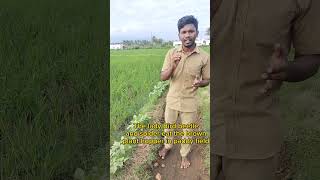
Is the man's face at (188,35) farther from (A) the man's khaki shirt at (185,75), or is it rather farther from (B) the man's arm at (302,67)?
(B) the man's arm at (302,67)

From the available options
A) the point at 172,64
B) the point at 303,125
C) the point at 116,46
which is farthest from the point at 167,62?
the point at 303,125

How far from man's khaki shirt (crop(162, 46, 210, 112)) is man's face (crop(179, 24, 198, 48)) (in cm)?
2

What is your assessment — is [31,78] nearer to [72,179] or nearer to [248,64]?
[72,179]

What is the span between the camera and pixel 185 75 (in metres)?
1.14

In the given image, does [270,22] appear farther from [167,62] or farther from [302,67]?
[167,62]

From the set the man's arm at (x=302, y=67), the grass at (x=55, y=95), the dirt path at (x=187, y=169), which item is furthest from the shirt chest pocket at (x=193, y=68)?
the grass at (x=55, y=95)

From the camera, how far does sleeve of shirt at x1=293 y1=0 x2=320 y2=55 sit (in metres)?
1.18

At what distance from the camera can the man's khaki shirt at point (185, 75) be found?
1110 millimetres

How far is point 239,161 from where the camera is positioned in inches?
49.8

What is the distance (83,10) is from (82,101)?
41cm

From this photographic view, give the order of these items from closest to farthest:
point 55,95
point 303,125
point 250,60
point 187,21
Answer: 1. point 187,21
2. point 250,60
3. point 55,95
4. point 303,125

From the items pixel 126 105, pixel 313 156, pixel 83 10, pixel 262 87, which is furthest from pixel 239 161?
pixel 313 156

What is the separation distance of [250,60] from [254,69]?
2cm

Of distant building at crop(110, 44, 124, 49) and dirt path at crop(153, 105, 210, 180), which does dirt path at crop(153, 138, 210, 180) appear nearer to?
dirt path at crop(153, 105, 210, 180)
